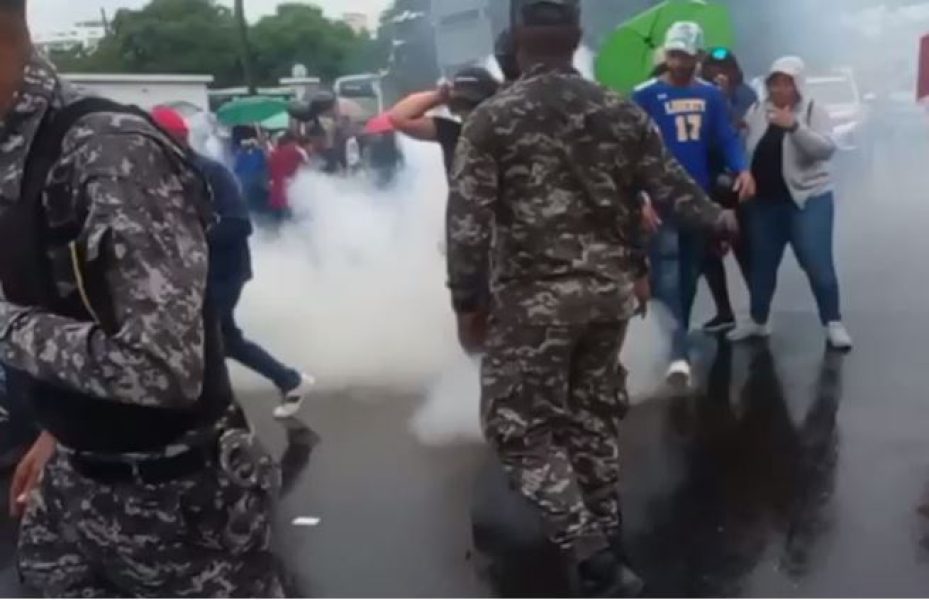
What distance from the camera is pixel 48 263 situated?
232 centimetres

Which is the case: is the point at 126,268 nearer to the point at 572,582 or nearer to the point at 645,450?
the point at 572,582

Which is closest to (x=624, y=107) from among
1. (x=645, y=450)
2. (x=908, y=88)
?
(x=645, y=450)

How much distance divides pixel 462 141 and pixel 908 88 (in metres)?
19.4

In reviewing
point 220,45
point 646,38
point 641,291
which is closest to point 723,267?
point 646,38

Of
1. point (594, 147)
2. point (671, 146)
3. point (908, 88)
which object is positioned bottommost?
point (908, 88)

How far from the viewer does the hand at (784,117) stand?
23.4 feet

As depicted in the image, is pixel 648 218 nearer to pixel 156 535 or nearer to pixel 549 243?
pixel 549 243

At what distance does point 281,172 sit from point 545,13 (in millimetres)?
8419

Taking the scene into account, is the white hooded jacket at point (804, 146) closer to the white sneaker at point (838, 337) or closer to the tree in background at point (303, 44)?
the white sneaker at point (838, 337)

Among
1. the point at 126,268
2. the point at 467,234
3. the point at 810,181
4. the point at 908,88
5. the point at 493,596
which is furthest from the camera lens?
the point at 908,88

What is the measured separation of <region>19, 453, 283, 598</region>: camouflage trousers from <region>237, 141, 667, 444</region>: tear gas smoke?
3.44m

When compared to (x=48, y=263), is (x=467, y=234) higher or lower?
lower

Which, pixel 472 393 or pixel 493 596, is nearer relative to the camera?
pixel 493 596

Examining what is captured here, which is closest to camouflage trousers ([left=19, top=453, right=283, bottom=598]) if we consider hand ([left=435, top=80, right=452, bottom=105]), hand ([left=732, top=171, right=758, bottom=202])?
hand ([left=435, top=80, right=452, bottom=105])
